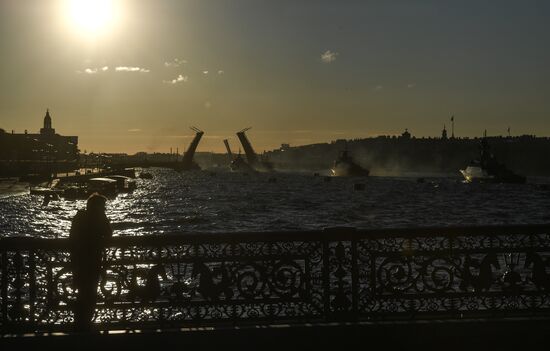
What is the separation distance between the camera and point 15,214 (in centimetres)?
5566

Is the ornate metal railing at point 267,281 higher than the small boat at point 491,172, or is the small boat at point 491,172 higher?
the ornate metal railing at point 267,281

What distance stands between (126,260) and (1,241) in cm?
118

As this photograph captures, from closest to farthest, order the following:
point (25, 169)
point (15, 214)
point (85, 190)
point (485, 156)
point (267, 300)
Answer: point (267, 300)
point (15, 214)
point (85, 190)
point (25, 169)
point (485, 156)

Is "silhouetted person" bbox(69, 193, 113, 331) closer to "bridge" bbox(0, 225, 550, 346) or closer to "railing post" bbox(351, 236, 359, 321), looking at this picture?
"bridge" bbox(0, 225, 550, 346)

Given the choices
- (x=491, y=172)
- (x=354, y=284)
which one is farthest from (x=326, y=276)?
(x=491, y=172)

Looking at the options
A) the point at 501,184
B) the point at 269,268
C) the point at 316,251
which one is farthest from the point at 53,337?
the point at 501,184

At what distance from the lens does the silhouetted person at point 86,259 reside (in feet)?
21.6

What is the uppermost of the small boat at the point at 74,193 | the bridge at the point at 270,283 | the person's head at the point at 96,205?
the person's head at the point at 96,205

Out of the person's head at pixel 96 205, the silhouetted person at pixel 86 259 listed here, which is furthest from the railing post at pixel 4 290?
the person's head at pixel 96 205

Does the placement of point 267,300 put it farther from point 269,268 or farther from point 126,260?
point 126,260

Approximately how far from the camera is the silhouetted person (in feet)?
21.6

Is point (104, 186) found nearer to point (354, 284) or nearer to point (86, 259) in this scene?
point (86, 259)

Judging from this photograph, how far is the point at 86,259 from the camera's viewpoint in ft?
21.7

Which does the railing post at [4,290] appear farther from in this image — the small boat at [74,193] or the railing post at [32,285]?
the small boat at [74,193]
